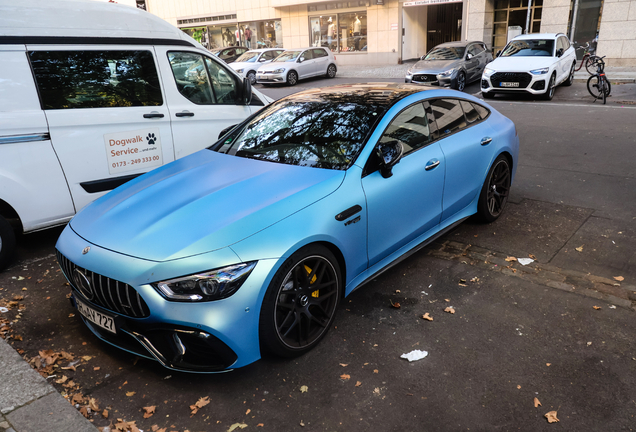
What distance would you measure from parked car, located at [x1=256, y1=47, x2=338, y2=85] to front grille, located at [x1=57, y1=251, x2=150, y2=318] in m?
19.1

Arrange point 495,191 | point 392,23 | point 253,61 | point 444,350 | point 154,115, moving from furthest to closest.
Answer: point 392,23
point 253,61
point 154,115
point 495,191
point 444,350

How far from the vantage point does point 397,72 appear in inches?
962

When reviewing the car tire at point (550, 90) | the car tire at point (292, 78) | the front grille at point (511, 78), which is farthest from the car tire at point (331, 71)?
the car tire at point (550, 90)

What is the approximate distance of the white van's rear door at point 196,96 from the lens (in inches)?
233

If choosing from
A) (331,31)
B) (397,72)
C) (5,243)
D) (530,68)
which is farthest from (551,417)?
(331,31)

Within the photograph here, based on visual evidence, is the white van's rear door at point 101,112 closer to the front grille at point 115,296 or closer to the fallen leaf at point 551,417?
the front grille at point 115,296

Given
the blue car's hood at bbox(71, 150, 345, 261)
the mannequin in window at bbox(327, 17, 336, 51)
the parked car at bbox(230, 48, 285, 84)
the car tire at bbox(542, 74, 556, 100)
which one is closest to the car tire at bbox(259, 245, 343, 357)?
the blue car's hood at bbox(71, 150, 345, 261)

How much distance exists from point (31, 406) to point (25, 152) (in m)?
2.73

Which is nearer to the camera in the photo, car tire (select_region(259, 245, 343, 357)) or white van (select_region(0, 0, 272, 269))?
car tire (select_region(259, 245, 343, 357))

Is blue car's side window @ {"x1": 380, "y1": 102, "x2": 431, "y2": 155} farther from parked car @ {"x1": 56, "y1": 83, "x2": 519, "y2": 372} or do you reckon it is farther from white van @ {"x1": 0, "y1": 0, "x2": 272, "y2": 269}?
white van @ {"x1": 0, "y1": 0, "x2": 272, "y2": 269}

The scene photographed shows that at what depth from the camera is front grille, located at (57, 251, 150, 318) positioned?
2.92 metres

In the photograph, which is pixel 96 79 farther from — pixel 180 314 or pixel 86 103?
pixel 180 314

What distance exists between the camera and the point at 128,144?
5547 millimetres

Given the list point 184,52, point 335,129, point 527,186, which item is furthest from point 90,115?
point 527,186
